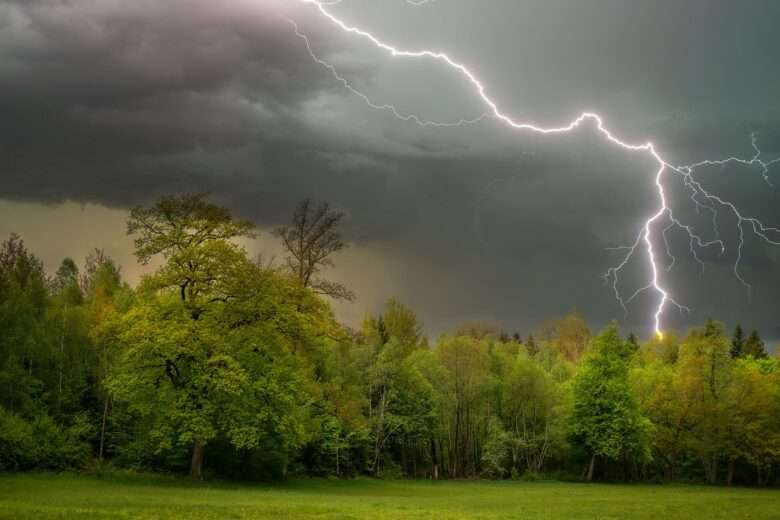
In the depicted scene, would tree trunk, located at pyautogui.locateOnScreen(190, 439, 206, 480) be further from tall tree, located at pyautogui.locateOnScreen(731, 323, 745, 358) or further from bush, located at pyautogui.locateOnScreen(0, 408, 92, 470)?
tall tree, located at pyautogui.locateOnScreen(731, 323, 745, 358)

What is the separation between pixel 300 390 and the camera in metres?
43.0

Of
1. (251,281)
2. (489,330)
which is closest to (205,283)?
(251,281)

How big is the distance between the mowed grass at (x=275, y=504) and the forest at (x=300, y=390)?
9.20ft

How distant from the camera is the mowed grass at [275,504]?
24.0 meters

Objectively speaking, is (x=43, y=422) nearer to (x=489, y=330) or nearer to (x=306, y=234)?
(x=306, y=234)

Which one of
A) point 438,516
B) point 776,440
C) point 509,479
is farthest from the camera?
point 509,479

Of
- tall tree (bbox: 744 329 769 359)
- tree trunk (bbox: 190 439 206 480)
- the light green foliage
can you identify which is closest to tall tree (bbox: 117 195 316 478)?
tree trunk (bbox: 190 439 206 480)

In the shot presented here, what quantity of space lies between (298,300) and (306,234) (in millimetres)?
9349

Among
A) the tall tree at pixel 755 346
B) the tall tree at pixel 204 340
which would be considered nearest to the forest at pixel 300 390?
the tall tree at pixel 204 340

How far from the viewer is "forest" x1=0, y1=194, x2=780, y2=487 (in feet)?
128

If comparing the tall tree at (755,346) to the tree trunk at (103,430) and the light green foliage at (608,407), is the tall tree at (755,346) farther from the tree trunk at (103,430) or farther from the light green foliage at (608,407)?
the tree trunk at (103,430)

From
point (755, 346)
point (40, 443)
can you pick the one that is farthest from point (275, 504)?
point (755, 346)

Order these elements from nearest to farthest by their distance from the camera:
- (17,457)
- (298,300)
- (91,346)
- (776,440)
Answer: (17,457)
(298,300)
(91,346)
(776,440)

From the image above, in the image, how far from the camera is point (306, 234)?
1984 inches
